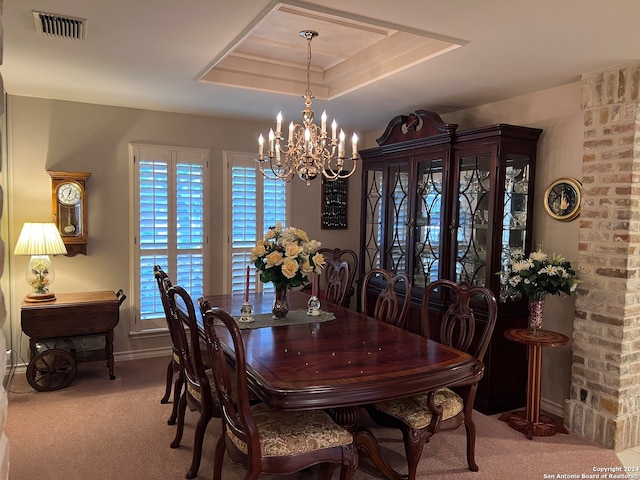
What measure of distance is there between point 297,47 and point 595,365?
296 cm

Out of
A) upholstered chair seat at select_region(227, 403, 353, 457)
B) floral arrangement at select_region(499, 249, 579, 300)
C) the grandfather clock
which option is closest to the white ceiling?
the grandfather clock

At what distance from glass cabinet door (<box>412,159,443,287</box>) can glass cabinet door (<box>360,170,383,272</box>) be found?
22.6 inches

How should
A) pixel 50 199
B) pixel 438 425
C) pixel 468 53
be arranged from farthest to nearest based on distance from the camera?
pixel 50 199, pixel 468 53, pixel 438 425

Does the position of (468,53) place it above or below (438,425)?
above

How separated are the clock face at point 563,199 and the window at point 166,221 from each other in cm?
313

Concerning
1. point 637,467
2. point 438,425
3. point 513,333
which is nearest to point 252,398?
point 438,425

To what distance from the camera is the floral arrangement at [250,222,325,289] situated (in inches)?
115

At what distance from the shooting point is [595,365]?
3.18 metres

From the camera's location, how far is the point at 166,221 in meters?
4.70

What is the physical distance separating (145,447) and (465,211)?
2.83 meters

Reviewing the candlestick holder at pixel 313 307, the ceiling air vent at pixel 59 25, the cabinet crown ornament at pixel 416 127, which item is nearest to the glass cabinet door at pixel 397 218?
the cabinet crown ornament at pixel 416 127

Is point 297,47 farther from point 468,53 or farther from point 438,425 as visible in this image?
point 438,425

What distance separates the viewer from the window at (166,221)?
15.1ft

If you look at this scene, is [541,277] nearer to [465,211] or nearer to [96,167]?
[465,211]
